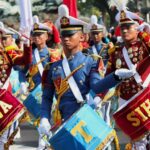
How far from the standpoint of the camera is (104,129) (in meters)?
6.14

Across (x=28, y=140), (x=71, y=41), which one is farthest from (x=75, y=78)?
(x=28, y=140)

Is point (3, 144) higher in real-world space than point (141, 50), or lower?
lower

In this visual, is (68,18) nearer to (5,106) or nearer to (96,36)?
(5,106)

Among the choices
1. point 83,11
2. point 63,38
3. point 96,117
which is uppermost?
point 63,38

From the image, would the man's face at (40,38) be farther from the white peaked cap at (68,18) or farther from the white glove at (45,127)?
the white glove at (45,127)

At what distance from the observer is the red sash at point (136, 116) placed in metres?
6.97

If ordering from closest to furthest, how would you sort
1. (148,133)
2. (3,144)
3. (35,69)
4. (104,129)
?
Answer: (104,129) → (148,133) → (3,144) → (35,69)

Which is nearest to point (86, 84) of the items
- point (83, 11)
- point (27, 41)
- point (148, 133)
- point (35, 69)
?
point (148, 133)

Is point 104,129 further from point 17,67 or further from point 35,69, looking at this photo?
point 35,69

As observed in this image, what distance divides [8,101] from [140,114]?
5.22ft

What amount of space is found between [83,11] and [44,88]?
4137cm

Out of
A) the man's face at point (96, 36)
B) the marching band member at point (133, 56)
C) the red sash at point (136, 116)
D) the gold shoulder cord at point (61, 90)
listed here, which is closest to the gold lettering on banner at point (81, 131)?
the gold shoulder cord at point (61, 90)

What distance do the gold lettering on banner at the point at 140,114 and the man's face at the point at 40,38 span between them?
3482mm

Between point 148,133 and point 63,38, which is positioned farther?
point 148,133
